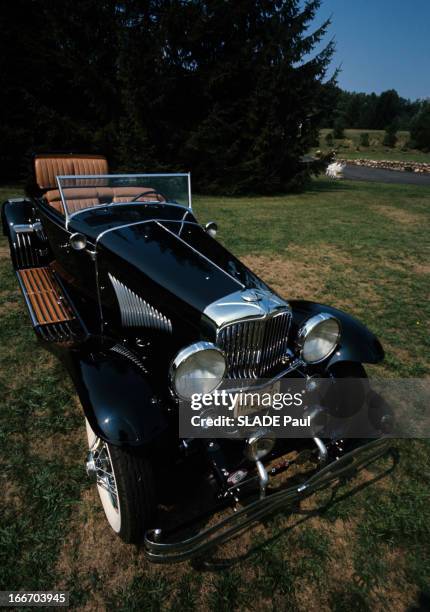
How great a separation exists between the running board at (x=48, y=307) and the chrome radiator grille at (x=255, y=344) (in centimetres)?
128

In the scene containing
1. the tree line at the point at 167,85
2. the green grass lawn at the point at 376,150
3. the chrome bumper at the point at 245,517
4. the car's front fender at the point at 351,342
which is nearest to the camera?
the chrome bumper at the point at 245,517

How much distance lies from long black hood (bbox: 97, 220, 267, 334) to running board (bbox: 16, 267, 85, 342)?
1.74ft

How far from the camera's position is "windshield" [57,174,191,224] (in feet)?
10.5

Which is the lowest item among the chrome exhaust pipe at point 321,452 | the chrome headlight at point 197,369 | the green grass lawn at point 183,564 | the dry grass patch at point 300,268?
the green grass lawn at point 183,564

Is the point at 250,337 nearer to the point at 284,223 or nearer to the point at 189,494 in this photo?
the point at 189,494

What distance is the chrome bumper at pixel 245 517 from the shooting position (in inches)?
63.2

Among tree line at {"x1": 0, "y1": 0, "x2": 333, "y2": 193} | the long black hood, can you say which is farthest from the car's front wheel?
tree line at {"x1": 0, "y1": 0, "x2": 333, "y2": 193}

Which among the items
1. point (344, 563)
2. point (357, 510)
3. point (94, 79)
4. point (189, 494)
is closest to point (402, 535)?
point (357, 510)

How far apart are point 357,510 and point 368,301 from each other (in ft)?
11.3

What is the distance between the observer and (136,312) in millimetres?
2463

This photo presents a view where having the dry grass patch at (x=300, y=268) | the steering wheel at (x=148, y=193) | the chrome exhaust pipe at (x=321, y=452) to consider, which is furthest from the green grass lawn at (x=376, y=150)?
the chrome exhaust pipe at (x=321, y=452)

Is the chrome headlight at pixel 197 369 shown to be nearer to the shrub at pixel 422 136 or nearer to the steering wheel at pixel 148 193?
the steering wheel at pixel 148 193

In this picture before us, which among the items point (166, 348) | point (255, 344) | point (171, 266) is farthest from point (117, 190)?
point (255, 344)

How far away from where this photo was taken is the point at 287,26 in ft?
42.7
